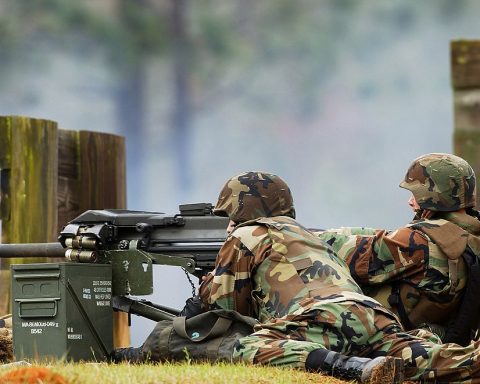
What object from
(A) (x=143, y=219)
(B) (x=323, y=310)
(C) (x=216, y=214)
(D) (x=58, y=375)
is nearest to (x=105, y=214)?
(A) (x=143, y=219)

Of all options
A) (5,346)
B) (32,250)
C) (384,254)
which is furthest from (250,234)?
(32,250)

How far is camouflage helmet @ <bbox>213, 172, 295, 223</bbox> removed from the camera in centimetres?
871

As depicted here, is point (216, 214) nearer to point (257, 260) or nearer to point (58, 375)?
point (257, 260)

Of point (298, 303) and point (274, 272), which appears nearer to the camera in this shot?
point (298, 303)

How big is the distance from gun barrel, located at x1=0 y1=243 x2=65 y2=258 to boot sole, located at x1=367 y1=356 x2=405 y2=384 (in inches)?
145

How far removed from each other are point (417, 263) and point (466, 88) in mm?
1230

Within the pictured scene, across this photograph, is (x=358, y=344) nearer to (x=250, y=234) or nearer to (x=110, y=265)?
(x=250, y=234)

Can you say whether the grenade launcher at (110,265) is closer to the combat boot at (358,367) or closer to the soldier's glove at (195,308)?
the soldier's glove at (195,308)

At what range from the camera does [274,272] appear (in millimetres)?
8148

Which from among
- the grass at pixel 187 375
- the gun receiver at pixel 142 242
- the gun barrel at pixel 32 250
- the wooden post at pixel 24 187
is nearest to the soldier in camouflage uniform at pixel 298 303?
the grass at pixel 187 375

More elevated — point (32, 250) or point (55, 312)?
point (32, 250)

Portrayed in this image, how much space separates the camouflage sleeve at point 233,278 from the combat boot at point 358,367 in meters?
0.91

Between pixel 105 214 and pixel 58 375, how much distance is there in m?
3.62

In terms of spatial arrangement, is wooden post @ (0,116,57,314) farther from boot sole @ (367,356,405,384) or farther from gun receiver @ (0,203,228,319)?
boot sole @ (367,356,405,384)
